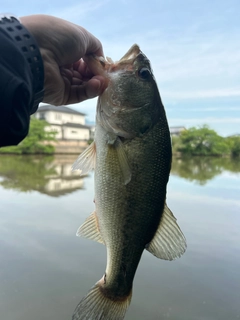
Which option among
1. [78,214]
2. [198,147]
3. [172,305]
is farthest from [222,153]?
[172,305]

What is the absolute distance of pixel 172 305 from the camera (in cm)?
423

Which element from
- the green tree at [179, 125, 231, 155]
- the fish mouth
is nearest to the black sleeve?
the fish mouth

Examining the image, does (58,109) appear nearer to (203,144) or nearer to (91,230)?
(203,144)

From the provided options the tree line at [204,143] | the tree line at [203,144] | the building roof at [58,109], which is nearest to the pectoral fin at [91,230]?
the tree line at [204,143]

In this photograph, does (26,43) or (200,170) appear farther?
(200,170)

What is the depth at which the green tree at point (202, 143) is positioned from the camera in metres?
45.3

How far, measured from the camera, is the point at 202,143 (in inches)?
1822

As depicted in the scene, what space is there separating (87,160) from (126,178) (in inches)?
10.8

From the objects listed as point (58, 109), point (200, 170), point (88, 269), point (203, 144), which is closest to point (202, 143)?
point (203, 144)

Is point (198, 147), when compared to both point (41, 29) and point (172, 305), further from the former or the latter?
point (41, 29)

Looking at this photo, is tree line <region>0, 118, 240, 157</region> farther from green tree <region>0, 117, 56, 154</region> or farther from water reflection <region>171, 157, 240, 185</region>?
green tree <region>0, 117, 56, 154</region>

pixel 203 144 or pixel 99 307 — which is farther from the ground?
pixel 203 144

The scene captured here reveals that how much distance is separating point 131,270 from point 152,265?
404 cm

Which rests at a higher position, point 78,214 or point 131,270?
point 131,270
